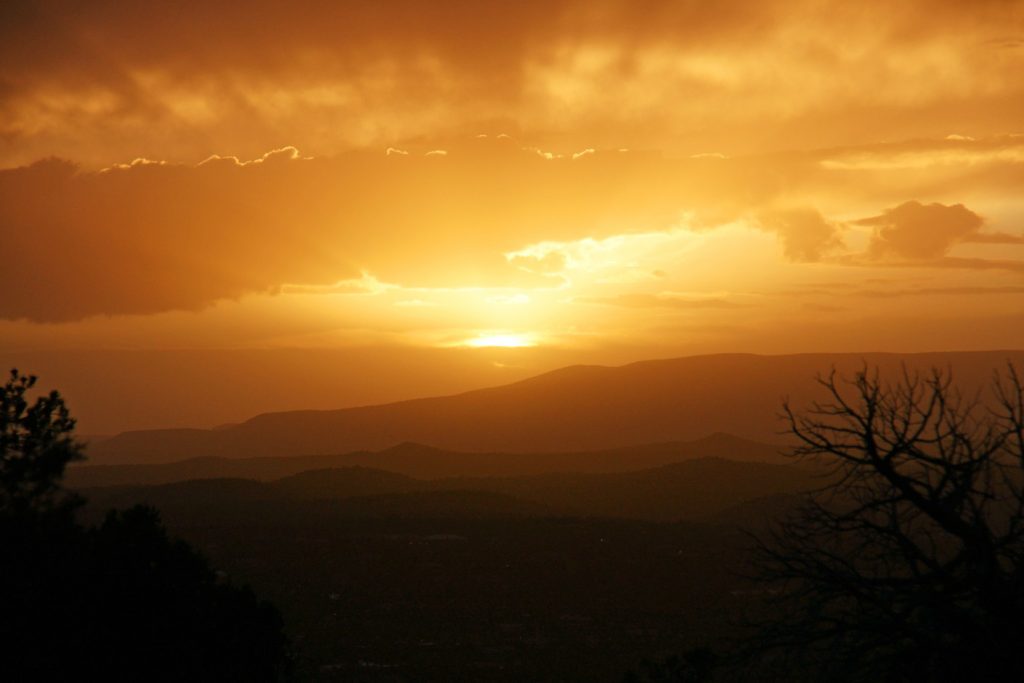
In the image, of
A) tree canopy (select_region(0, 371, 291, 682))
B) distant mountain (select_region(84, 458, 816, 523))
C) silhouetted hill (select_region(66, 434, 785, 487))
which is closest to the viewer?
tree canopy (select_region(0, 371, 291, 682))

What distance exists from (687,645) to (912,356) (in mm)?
165956

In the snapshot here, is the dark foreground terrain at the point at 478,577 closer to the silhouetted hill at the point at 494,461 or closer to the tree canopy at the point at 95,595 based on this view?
the tree canopy at the point at 95,595

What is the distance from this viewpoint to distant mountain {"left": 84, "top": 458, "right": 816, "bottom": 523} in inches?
3999

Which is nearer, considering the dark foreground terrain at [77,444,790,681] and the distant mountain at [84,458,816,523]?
the dark foreground terrain at [77,444,790,681]

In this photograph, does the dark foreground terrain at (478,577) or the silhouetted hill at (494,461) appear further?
the silhouetted hill at (494,461)

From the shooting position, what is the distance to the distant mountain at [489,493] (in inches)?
3999

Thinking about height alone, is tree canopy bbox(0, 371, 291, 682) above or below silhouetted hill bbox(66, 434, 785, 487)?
above

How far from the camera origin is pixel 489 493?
11281 cm

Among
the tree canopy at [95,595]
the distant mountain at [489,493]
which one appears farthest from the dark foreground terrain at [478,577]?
the tree canopy at [95,595]

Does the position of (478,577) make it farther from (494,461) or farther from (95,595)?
(494,461)

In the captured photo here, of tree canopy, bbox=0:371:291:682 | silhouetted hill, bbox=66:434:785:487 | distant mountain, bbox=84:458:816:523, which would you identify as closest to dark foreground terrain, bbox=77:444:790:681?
distant mountain, bbox=84:458:816:523

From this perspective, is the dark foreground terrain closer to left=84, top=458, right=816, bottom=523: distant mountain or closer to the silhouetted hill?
left=84, top=458, right=816, bottom=523: distant mountain

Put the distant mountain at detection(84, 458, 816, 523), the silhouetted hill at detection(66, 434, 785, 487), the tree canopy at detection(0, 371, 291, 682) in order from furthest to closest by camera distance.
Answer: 1. the silhouetted hill at detection(66, 434, 785, 487)
2. the distant mountain at detection(84, 458, 816, 523)
3. the tree canopy at detection(0, 371, 291, 682)

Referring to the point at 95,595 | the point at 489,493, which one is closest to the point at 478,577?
the point at 489,493
